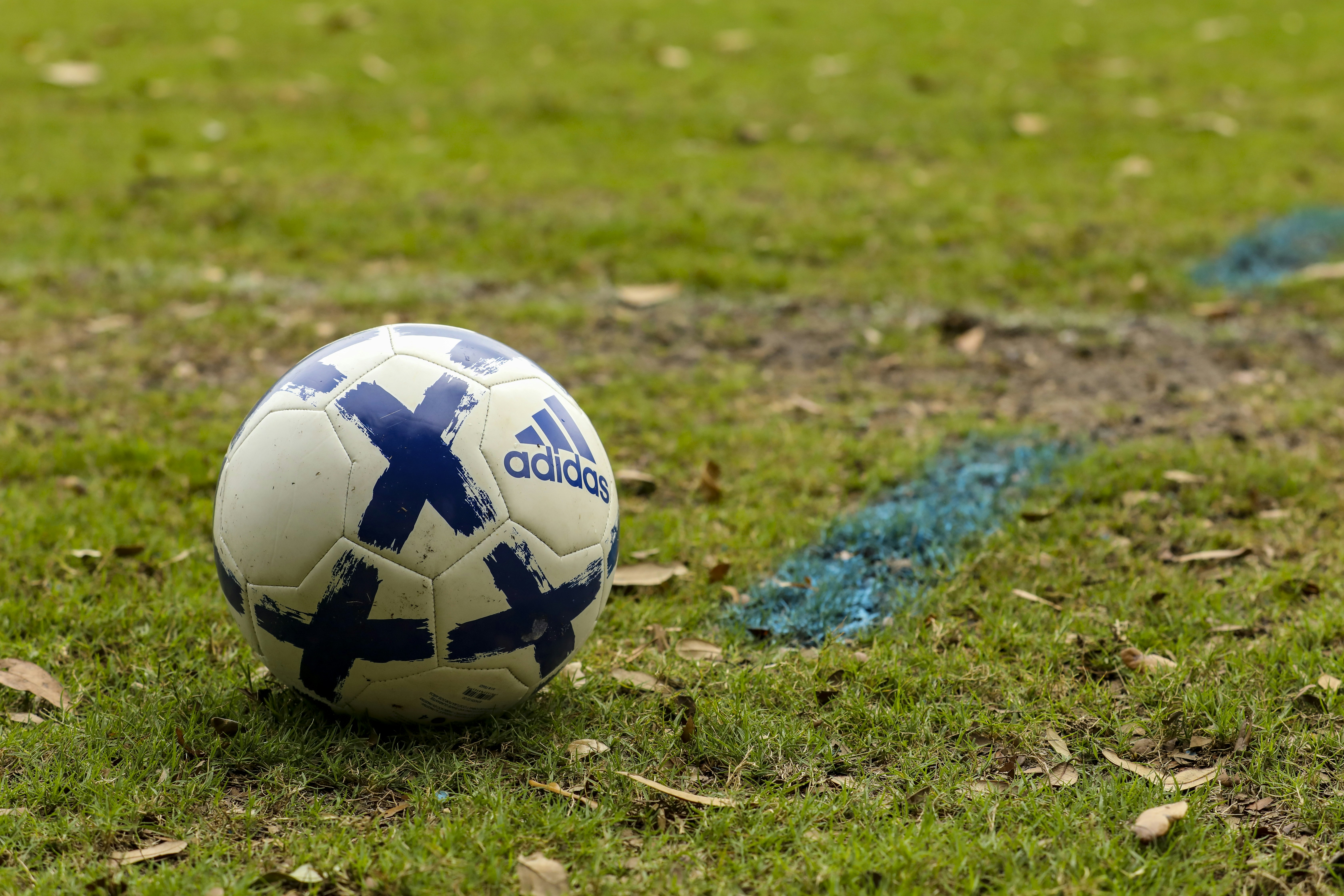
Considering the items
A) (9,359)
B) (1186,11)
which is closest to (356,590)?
(9,359)

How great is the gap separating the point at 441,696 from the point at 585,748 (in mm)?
378

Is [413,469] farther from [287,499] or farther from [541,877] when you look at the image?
[541,877]

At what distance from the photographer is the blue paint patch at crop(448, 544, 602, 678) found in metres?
2.65

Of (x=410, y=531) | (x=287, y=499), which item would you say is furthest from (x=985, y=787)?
(x=287, y=499)

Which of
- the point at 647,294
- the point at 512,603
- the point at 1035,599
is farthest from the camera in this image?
the point at 647,294

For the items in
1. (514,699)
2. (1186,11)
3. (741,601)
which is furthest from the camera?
(1186,11)

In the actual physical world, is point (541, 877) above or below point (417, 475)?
below

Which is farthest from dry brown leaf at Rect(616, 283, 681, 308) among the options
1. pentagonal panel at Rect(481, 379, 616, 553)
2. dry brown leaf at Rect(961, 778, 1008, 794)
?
dry brown leaf at Rect(961, 778, 1008, 794)

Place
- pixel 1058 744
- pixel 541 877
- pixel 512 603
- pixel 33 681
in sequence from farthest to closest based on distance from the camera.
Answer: pixel 33 681, pixel 1058 744, pixel 512 603, pixel 541 877

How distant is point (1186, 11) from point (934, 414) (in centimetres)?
881

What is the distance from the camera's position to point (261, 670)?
3176mm

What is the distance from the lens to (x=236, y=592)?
2764mm

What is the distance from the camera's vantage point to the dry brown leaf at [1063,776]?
9.08 feet

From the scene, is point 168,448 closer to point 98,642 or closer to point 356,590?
point 98,642
